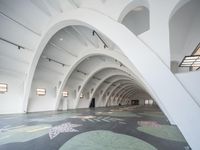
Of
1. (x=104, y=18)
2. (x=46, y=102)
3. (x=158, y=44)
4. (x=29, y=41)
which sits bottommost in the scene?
(x=46, y=102)

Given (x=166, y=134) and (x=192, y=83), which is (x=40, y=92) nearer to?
(x=166, y=134)

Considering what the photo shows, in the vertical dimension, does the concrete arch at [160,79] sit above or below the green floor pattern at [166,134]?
above

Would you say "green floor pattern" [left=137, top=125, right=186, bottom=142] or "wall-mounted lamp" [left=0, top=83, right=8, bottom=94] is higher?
"wall-mounted lamp" [left=0, top=83, right=8, bottom=94]

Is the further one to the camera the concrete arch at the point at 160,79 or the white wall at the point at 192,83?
the white wall at the point at 192,83

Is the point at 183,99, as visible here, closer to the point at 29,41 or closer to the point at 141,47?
the point at 141,47

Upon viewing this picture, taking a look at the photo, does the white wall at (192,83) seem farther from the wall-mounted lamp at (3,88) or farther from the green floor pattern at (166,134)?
the wall-mounted lamp at (3,88)

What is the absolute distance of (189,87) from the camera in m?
3.59

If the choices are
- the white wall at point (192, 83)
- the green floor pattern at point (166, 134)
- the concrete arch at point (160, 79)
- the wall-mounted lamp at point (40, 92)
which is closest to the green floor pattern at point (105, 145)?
the concrete arch at point (160, 79)

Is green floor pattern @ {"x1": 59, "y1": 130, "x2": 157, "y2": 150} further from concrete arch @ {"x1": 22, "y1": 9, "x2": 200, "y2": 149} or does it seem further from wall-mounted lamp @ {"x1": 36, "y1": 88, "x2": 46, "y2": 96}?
wall-mounted lamp @ {"x1": 36, "y1": 88, "x2": 46, "y2": 96}

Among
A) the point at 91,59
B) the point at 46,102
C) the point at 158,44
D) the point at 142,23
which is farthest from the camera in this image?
the point at 91,59

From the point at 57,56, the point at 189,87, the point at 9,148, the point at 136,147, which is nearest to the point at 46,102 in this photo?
the point at 57,56

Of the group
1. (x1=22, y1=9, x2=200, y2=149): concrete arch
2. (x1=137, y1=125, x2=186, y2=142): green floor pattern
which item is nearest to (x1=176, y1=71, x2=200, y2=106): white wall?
(x1=22, y1=9, x2=200, y2=149): concrete arch

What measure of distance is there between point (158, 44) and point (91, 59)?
47.5 feet

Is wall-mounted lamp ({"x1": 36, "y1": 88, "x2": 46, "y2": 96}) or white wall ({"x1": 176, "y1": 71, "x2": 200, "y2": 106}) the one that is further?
wall-mounted lamp ({"x1": 36, "y1": 88, "x2": 46, "y2": 96})
